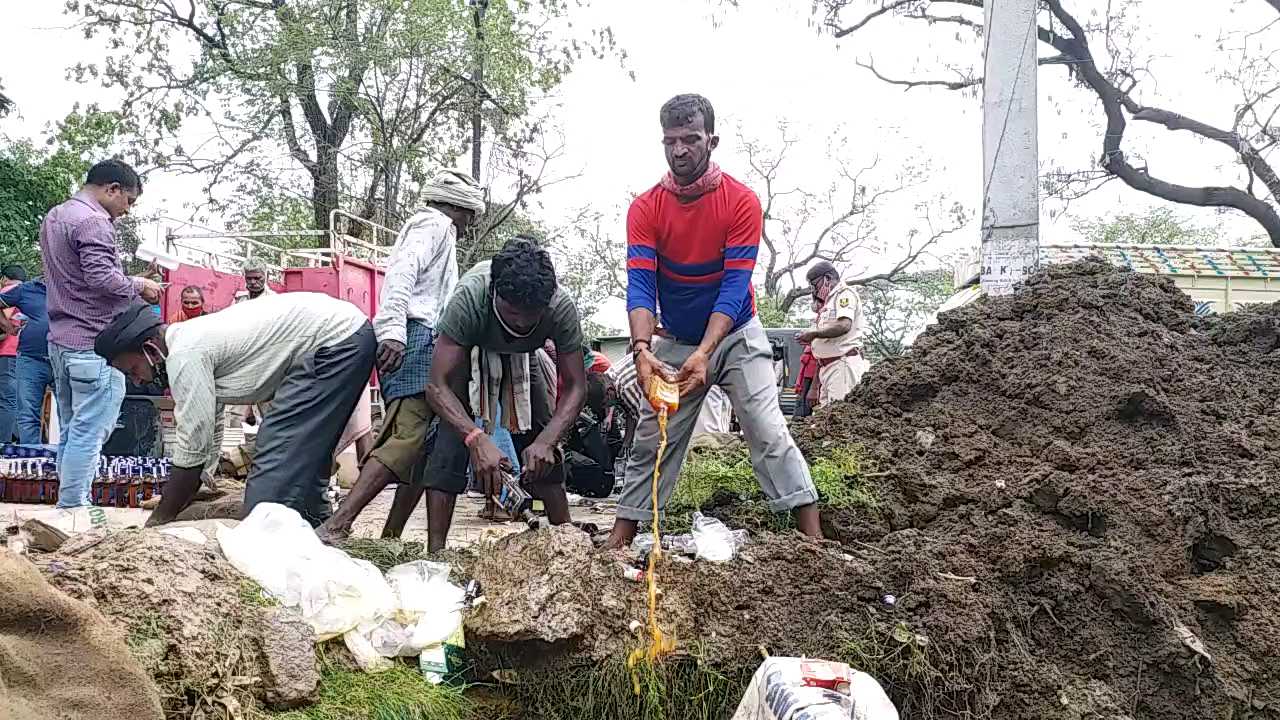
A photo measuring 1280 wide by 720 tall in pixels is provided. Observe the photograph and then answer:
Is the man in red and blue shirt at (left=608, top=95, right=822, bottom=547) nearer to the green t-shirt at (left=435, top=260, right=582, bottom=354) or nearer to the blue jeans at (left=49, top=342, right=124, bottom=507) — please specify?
the green t-shirt at (left=435, top=260, right=582, bottom=354)

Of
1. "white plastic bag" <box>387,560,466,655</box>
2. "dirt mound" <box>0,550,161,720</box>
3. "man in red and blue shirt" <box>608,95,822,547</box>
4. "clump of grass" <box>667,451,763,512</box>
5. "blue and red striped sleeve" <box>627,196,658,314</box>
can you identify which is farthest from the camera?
"clump of grass" <box>667,451,763,512</box>

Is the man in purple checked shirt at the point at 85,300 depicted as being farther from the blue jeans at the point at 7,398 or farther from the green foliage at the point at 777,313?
the green foliage at the point at 777,313

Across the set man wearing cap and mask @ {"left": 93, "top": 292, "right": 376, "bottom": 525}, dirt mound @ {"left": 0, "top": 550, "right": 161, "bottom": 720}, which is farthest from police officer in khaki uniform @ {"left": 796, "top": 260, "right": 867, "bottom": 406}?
dirt mound @ {"left": 0, "top": 550, "right": 161, "bottom": 720}

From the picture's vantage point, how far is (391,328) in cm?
481

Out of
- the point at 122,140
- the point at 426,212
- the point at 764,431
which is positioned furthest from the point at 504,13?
the point at 764,431

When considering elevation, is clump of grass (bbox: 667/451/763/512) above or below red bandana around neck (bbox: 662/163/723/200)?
below

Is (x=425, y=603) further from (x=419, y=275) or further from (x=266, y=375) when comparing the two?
(x=419, y=275)

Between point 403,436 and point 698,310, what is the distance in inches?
60.7

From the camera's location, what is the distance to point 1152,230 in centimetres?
3281

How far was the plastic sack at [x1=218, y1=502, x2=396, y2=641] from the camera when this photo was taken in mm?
3250

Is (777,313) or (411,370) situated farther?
(777,313)

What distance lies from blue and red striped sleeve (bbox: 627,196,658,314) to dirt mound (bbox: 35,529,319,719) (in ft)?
5.82

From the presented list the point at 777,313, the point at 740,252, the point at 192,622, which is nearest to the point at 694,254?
the point at 740,252

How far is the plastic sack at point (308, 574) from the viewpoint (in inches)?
128
